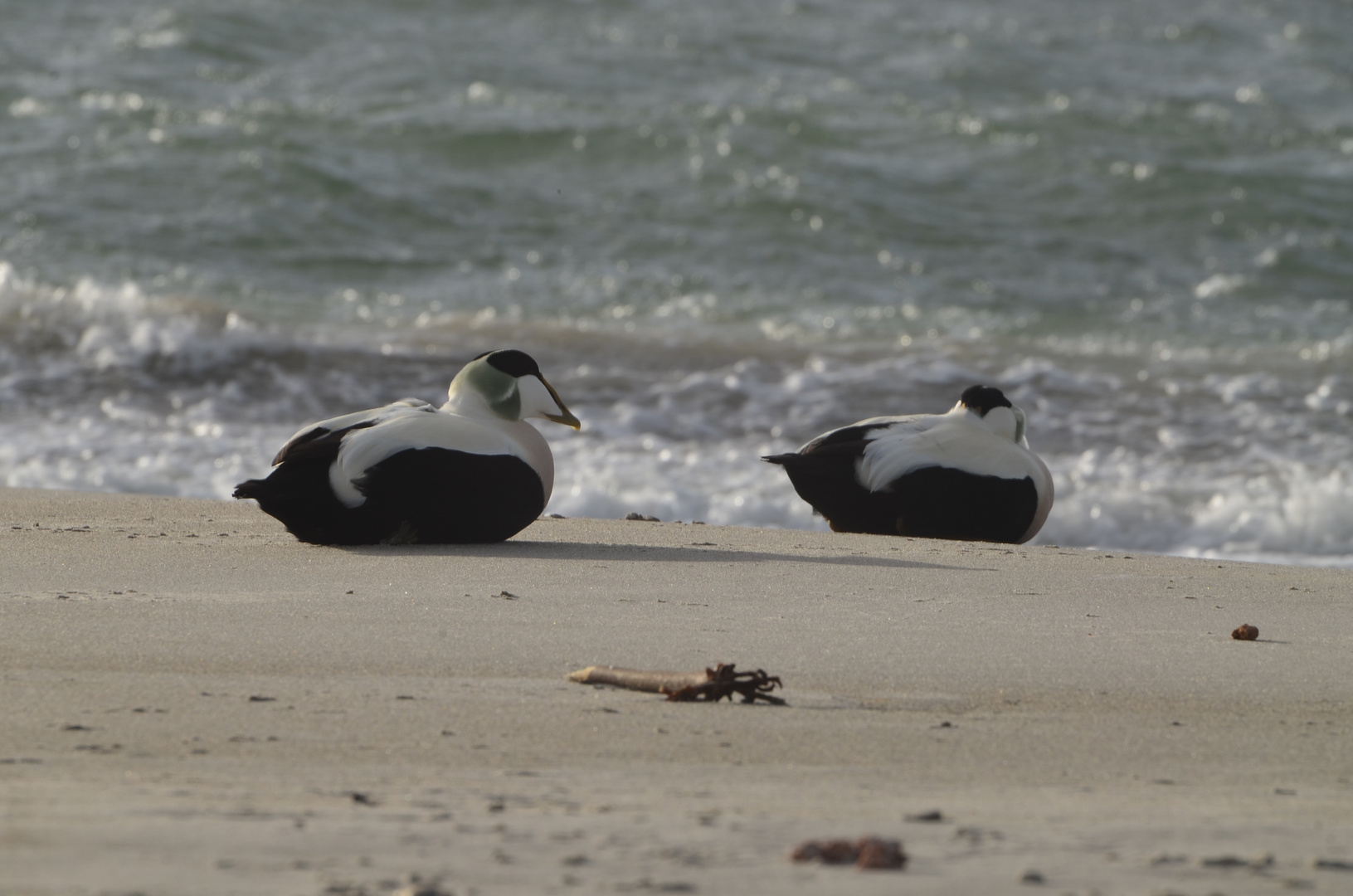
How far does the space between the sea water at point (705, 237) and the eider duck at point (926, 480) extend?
117 cm

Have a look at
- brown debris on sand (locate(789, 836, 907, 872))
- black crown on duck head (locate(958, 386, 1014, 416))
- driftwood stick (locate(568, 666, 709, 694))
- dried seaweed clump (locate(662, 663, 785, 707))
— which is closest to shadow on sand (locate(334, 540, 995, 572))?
black crown on duck head (locate(958, 386, 1014, 416))

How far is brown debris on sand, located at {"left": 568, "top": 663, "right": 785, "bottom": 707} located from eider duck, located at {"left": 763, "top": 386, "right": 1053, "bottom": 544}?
2454 mm

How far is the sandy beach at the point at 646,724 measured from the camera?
1.79 meters

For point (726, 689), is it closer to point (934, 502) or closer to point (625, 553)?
point (625, 553)

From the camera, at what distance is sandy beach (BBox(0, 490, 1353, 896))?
1.79m

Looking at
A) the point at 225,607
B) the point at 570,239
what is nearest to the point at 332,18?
the point at 570,239

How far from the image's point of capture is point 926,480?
5.13m

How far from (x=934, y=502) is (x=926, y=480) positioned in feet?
0.25

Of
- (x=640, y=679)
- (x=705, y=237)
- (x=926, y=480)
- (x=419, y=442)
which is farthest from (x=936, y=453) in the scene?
(x=705, y=237)

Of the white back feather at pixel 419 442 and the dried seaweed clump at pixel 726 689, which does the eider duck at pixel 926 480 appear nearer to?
the white back feather at pixel 419 442

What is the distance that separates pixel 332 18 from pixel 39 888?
1434 cm

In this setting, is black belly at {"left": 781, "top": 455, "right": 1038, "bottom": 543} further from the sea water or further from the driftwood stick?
the driftwood stick

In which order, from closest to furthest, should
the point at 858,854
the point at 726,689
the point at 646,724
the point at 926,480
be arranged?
the point at 858,854
the point at 646,724
the point at 726,689
the point at 926,480

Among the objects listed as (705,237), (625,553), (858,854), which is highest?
(705,237)
